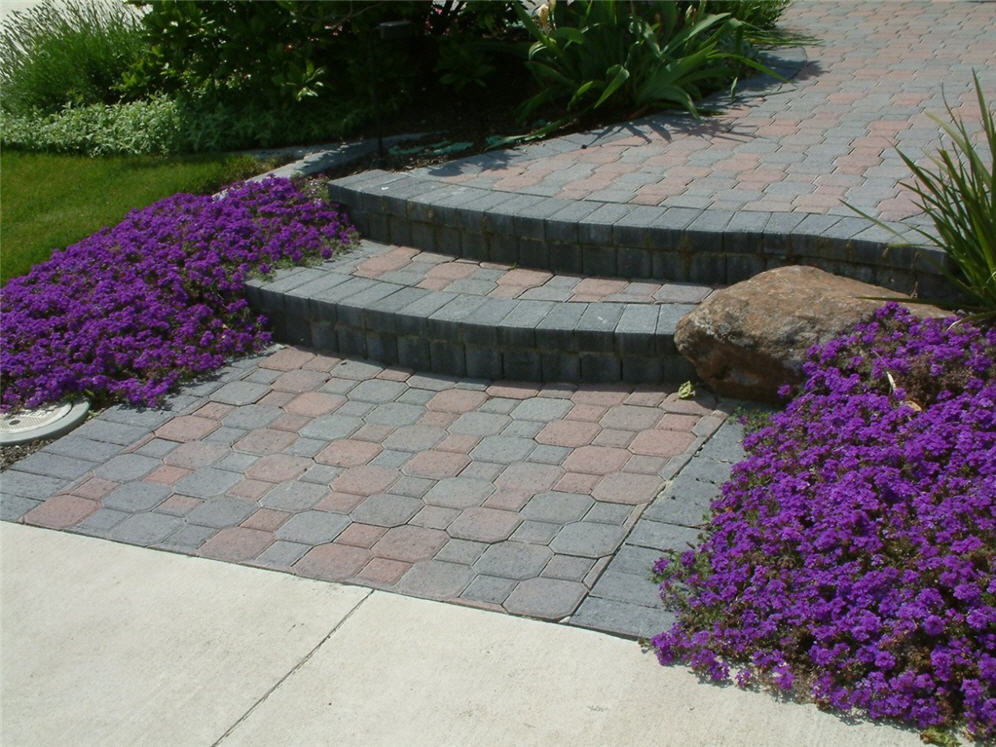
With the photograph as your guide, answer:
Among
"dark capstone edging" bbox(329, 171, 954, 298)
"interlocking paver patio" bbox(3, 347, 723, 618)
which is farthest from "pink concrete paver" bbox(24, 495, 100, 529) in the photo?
"dark capstone edging" bbox(329, 171, 954, 298)

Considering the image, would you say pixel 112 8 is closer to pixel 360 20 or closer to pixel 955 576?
pixel 360 20

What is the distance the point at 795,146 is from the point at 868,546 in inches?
143

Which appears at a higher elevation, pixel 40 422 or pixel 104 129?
pixel 104 129

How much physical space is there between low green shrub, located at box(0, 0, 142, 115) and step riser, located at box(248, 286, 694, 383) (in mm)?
4316

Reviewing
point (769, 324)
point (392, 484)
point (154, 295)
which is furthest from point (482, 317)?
point (154, 295)

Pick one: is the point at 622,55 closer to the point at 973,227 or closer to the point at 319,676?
the point at 973,227

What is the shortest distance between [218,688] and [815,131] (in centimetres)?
504

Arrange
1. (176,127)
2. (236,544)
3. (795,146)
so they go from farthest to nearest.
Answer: (176,127) < (795,146) < (236,544)

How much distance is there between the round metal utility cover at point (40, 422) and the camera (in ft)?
16.9

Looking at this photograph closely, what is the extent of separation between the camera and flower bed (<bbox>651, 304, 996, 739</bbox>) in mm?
3250

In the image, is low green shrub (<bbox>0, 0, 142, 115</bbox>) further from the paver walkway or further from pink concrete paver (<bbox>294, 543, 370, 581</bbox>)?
pink concrete paver (<bbox>294, 543, 370, 581</bbox>)

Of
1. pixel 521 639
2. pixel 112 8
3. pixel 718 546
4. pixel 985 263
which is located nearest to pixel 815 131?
pixel 985 263

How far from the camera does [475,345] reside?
17.5 ft

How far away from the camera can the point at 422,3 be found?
791cm
